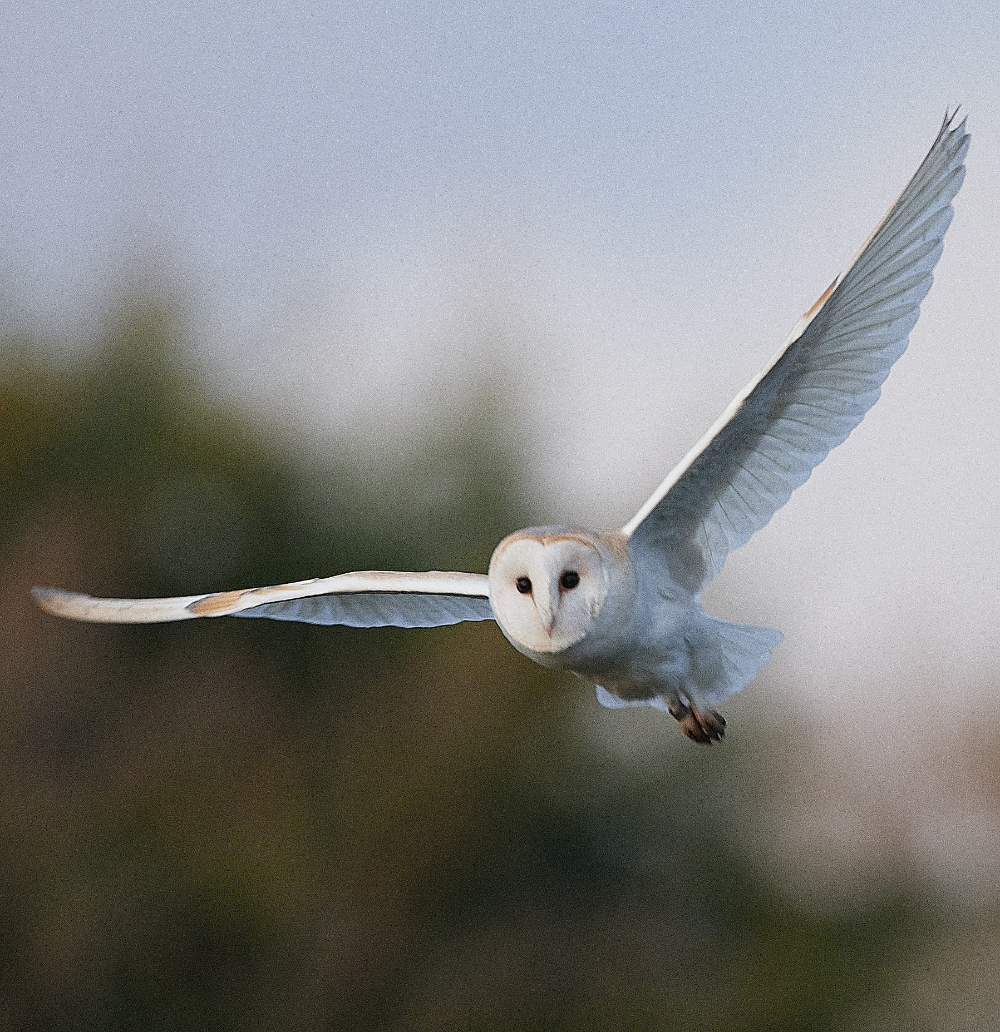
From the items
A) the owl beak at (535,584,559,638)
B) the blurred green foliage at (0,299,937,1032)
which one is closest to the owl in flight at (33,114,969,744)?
the owl beak at (535,584,559,638)

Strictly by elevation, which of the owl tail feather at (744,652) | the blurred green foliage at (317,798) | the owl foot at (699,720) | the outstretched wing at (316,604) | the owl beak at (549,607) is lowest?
the blurred green foliage at (317,798)

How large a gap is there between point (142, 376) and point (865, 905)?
243 inches

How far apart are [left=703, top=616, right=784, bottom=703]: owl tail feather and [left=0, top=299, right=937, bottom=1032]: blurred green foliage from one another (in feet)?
20.9

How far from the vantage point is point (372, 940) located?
28.2ft

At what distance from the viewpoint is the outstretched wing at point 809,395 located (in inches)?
76.0

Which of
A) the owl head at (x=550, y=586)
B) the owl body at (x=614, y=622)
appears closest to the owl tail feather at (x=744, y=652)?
the owl body at (x=614, y=622)

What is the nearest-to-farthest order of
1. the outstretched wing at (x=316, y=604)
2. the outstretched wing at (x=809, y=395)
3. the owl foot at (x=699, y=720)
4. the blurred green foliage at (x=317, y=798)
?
the outstretched wing at (x=809, y=395) → the outstretched wing at (x=316, y=604) → the owl foot at (x=699, y=720) → the blurred green foliage at (x=317, y=798)

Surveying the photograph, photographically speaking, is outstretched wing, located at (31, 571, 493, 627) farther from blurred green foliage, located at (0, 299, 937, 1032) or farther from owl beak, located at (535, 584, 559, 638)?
blurred green foliage, located at (0, 299, 937, 1032)

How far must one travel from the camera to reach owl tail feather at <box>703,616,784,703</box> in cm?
240

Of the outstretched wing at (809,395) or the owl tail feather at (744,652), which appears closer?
the outstretched wing at (809,395)

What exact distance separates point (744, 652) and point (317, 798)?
23.6 ft

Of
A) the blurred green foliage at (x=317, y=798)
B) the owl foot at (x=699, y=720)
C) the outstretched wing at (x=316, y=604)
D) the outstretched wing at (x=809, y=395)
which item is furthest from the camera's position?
the blurred green foliage at (x=317, y=798)

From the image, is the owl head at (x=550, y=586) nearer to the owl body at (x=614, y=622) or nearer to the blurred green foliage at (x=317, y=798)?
the owl body at (x=614, y=622)

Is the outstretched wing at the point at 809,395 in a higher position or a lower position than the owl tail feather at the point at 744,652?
higher
